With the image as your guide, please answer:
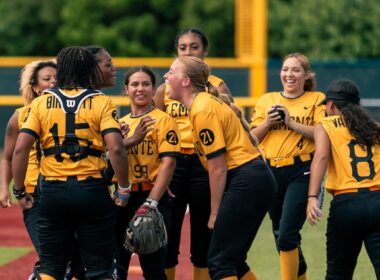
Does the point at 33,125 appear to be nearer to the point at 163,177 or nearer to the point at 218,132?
the point at 163,177

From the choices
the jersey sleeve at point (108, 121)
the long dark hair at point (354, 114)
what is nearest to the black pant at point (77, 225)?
the jersey sleeve at point (108, 121)

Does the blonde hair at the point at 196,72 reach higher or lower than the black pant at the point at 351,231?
higher

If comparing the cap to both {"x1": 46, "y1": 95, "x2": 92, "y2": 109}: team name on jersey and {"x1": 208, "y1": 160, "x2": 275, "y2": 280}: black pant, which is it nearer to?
Answer: {"x1": 208, "y1": 160, "x2": 275, "y2": 280}: black pant

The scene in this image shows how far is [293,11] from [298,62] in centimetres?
2183

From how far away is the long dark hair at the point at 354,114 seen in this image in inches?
294

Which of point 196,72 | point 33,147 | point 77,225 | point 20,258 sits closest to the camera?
point 77,225

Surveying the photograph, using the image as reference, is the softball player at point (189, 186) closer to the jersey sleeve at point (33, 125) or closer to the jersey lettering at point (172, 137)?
the jersey lettering at point (172, 137)

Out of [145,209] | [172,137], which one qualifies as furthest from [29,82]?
[145,209]

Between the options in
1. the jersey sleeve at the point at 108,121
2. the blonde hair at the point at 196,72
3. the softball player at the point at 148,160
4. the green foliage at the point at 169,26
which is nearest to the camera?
the jersey sleeve at the point at 108,121

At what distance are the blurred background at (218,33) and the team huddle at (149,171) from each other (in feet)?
43.2

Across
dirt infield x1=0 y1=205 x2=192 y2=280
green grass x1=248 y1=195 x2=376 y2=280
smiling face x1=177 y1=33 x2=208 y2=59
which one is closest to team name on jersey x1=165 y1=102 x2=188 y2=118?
smiling face x1=177 y1=33 x2=208 y2=59

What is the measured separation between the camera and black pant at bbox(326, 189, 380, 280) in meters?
7.28

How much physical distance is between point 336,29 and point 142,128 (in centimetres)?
2152

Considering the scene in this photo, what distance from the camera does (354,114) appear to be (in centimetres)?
752
